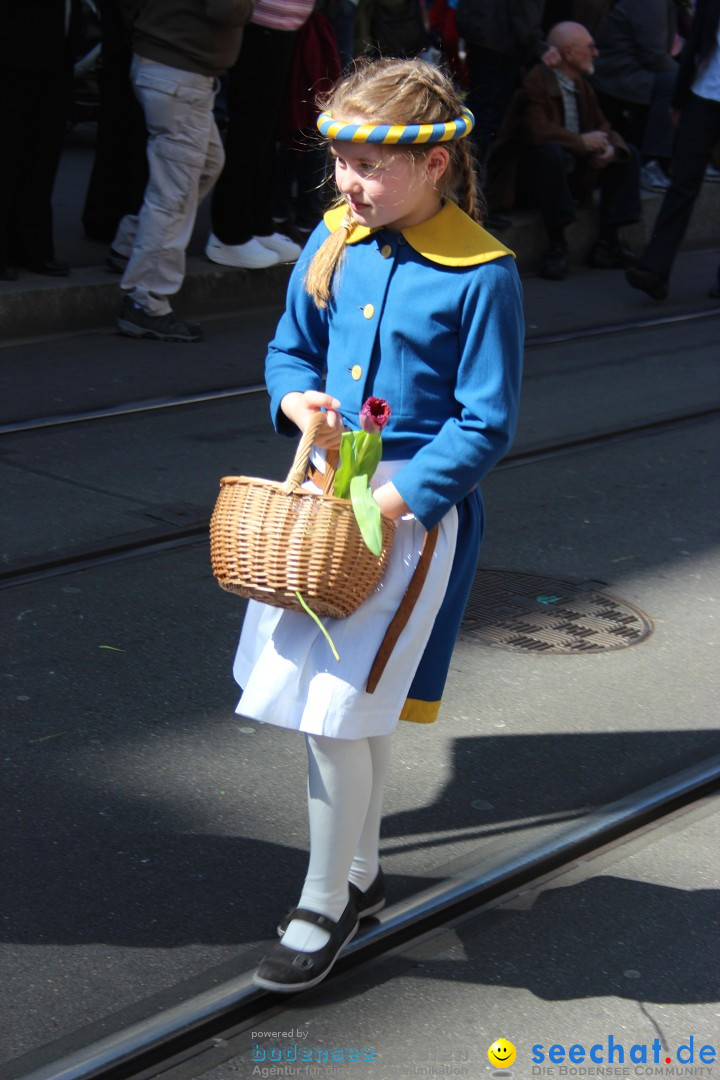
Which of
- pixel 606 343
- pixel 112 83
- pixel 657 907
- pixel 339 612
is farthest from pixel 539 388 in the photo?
pixel 339 612

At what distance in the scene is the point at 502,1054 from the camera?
269 centimetres

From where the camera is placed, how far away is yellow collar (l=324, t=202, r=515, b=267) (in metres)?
2.74

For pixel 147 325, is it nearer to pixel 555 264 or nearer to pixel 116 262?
pixel 116 262

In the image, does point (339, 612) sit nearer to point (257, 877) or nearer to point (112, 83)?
point (257, 877)

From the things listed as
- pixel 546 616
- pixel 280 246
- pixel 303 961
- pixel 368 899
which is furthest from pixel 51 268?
pixel 303 961

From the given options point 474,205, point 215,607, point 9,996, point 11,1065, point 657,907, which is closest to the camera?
point 11,1065

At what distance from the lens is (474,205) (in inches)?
115

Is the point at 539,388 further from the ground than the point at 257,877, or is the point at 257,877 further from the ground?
the point at 257,877

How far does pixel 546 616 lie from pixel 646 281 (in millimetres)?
5759

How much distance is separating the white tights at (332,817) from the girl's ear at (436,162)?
41.5 inches

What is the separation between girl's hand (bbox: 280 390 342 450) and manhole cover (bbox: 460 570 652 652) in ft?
6.47

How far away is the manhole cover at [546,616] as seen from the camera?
462 centimetres

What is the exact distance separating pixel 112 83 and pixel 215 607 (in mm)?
5321

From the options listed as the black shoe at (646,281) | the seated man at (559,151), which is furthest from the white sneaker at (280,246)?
the black shoe at (646,281)
